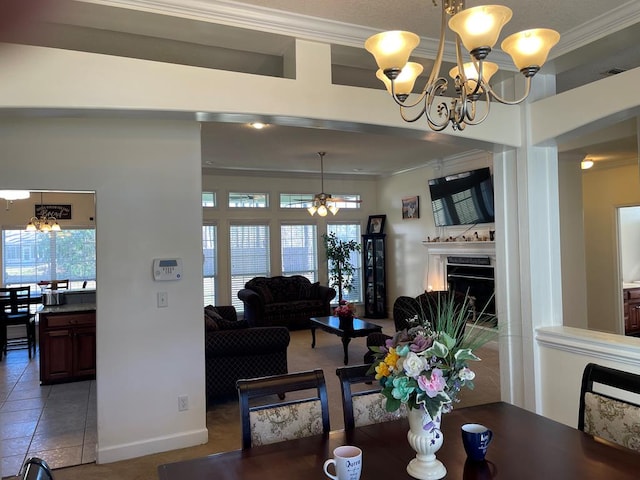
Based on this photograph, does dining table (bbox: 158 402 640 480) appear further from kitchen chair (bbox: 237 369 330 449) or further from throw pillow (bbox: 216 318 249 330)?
throw pillow (bbox: 216 318 249 330)

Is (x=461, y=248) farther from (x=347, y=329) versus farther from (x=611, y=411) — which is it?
(x=611, y=411)

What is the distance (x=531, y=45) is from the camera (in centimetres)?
183

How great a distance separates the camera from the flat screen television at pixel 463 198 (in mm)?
6707

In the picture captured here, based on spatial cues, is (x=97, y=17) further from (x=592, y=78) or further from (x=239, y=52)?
(x=592, y=78)

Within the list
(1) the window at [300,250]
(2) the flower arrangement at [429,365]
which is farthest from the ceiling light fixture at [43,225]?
(2) the flower arrangement at [429,365]

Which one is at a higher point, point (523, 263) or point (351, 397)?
point (523, 263)

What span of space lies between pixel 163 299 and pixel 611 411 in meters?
2.95

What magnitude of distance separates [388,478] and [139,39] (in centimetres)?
301

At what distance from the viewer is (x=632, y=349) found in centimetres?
273

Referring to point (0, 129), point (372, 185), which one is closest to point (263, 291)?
point (372, 185)

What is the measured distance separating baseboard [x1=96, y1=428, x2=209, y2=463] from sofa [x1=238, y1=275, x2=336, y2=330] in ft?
13.5

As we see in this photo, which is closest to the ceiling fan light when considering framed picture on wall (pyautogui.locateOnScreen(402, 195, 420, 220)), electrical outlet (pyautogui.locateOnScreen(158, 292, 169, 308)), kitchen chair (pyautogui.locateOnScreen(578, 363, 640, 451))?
kitchen chair (pyautogui.locateOnScreen(578, 363, 640, 451))

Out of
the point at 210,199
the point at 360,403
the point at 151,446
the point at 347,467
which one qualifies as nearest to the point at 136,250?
the point at 151,446

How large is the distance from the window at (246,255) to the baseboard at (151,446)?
16.7ft
